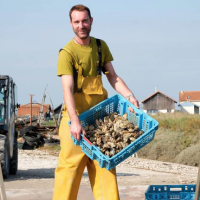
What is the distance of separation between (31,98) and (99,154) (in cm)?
3168

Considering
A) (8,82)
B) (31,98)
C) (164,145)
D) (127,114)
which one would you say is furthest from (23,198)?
(31,98)

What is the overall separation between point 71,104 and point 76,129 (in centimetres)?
23

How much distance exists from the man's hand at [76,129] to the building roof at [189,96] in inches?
3480

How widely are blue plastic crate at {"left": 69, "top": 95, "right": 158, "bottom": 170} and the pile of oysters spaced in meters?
0.07

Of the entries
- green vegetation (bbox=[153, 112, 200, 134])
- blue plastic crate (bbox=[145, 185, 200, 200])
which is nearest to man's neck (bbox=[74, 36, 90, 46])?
blue plastic crate (bbox=[145, 185, 200, 200])

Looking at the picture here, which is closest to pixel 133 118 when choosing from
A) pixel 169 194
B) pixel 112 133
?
pixel 112 133

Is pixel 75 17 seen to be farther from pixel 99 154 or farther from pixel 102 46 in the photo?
pixel 99 154

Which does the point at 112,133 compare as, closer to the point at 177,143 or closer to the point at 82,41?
the point at 82,41

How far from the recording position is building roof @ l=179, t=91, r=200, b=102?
91838mm

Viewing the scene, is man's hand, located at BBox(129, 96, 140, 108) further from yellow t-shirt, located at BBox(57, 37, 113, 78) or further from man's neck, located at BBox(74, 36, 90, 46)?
man's neck, located at BBox(74, 36, 90, 46)

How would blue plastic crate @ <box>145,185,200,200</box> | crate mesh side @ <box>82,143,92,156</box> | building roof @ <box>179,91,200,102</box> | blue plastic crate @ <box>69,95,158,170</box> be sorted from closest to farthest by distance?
blue plastic crate @ <box>69,95,158,170</box> → crate mesh side @ <box>82,143,92,156</box> → blue plastic crate @ <box>145,185,200,200</box> → building roof @ <box>179,91,200,102</box>

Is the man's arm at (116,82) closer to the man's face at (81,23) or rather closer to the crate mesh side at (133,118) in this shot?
the crate mesh side at (133,118)

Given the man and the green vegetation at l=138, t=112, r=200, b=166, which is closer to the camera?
the man

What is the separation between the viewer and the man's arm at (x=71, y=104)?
179 inches
